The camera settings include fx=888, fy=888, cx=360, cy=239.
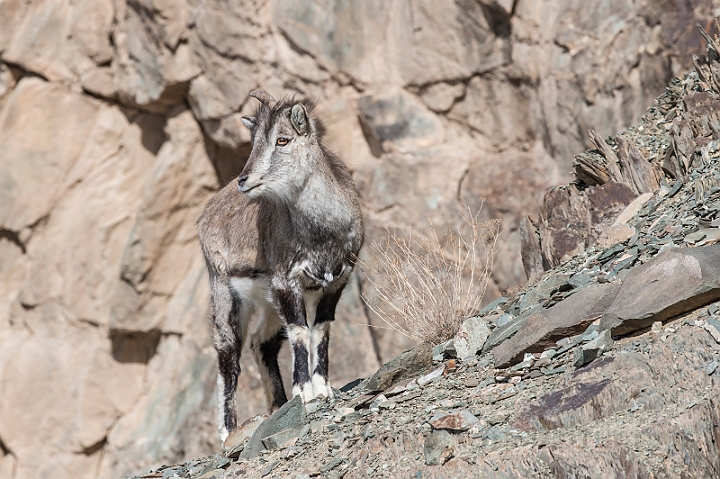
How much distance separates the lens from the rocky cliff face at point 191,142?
1173cm

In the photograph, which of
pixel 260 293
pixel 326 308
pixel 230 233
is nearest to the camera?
pixel 326 308

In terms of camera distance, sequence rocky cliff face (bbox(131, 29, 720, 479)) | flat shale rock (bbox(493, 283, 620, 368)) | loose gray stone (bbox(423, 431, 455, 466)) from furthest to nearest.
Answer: flat shale rock (bbox(493, 283, 620, 368)) → loose gray stone (bbox(423, 431, 455, 466)) → rocky cliff face (bbox(131, 29, 720, 479))

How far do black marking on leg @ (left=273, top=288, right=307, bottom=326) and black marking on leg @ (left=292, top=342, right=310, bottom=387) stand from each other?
0.58 feet

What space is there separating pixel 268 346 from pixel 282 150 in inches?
67.6

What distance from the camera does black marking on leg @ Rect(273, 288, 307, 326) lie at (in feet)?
21.4

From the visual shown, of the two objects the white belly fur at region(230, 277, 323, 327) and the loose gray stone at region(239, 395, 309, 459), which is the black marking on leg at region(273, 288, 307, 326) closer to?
the white belly fur at region(230, 277, 323, 327)

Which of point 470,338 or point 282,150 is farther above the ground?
point 282,150

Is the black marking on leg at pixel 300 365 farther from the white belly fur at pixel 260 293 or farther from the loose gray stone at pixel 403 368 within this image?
the loose gray stone at pixel 403 368

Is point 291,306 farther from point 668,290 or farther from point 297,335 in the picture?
point 668,290

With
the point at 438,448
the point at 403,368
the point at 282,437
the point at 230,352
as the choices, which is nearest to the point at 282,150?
the point at 230,352

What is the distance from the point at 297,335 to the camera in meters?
6.48

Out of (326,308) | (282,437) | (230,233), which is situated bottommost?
(282,437)

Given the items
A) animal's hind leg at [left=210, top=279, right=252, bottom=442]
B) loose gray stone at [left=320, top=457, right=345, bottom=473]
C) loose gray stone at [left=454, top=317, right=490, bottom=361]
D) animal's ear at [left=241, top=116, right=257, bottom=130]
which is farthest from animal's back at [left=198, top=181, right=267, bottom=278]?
loose gray stone at [left=320, top=457, right=345, bottom=473]

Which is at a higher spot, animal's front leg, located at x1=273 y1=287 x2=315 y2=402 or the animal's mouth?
the animal's mouth
